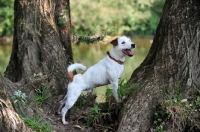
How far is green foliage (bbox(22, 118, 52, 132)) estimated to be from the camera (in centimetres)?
444

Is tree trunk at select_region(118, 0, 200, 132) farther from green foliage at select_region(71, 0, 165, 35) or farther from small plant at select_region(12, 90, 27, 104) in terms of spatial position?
green foliage at select_region(71, 0, 165, 35)

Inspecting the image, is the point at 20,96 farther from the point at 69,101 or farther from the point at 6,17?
the point at 6,17

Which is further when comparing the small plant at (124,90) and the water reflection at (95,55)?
the water reflection at (95,55)

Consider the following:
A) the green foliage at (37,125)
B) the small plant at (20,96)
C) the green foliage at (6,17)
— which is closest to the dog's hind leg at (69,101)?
the green foliage at (37,125)

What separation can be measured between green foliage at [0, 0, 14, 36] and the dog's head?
18548 mm

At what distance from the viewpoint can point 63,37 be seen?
6.22 meters

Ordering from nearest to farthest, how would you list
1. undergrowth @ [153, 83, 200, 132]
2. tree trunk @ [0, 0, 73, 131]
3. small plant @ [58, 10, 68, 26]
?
undergrowth @ [153, 83, 200, 132]
tree trunk @ [0, 0, 73, 131]
small plant @ [58, 10, 68, 26]

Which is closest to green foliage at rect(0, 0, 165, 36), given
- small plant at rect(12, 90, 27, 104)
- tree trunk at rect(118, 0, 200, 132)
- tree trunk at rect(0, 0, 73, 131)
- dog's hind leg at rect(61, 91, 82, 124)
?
tree trunk at rect(0, 0, 73, 131)

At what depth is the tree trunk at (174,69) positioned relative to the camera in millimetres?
4602

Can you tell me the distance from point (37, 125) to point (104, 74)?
3.91 ft

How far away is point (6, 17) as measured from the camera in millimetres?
22703

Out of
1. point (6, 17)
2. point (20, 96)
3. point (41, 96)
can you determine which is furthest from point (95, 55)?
point (20, 96)

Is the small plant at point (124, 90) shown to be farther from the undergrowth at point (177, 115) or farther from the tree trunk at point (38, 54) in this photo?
the tree trunk at point (38, 54)

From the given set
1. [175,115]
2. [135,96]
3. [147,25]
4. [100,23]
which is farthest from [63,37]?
[147,25]
